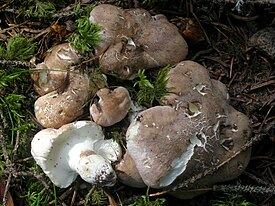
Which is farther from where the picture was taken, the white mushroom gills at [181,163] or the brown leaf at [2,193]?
the brown leaf at [2,193]

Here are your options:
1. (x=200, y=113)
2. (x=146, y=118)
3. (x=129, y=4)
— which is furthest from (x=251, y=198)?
(x=129, y=4)

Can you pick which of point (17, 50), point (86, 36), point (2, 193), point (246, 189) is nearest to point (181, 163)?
point (246, 189)

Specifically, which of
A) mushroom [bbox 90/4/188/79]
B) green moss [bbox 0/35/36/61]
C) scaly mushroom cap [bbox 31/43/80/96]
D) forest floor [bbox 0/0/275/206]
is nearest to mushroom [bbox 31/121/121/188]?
forest floor [bbox 0/0/275/206]

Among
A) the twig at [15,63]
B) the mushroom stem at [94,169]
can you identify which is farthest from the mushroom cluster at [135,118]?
the twig at [15,63]

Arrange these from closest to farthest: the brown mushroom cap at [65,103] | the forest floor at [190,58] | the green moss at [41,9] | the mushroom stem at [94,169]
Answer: the mushroom stem at [94,169], the brown mushroom cap at [65,103], the forest floor at [190,58], the green moss at [41,9]

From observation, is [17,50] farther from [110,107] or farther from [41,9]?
[110,107]

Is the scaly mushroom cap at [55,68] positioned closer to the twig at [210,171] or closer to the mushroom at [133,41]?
the mushroom at [133,41]

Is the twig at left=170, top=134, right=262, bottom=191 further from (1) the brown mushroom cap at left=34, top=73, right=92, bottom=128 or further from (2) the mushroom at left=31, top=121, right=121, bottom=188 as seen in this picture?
(1) the brown mushroom cap at left=34, top=73, right=92, bottom=128
